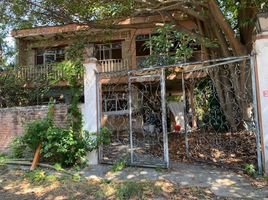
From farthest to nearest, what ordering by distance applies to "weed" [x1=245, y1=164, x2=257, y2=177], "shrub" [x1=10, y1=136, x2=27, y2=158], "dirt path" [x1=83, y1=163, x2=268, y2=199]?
"shrub" [x1=10, y1=136, x2=27, y2=158]
"weed" [x1=245, y1=164, x2=257, y2=177]
"dirt path" [x1=83, y1=163, x2=268, y2=199]

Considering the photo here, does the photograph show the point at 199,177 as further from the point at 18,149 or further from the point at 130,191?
the point at 18,149

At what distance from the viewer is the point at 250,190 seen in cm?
527

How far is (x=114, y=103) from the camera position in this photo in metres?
8.19

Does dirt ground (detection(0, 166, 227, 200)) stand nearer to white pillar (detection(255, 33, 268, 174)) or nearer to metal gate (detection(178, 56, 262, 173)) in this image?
white pillar (detection(255, 33, 268, 174))

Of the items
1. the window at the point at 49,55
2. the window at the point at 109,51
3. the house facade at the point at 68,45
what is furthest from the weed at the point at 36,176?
the window at the point at 49,55

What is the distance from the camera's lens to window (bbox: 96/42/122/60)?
59.7ft

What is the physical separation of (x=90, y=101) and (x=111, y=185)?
2.57 metres

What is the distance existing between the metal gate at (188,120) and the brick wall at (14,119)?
80.9 inches

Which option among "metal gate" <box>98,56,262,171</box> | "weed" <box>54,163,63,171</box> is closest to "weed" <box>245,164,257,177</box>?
"metal gate" <box>98,56,262,171</box>

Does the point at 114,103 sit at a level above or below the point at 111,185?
above

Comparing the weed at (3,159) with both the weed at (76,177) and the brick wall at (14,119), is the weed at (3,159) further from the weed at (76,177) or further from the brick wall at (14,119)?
the weed at (76,177)

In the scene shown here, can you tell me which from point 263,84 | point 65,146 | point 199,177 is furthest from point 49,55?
point 263,84

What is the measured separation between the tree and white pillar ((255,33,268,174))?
2506 mm

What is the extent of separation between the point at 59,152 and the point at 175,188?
10.3ft
